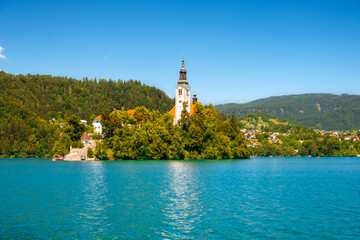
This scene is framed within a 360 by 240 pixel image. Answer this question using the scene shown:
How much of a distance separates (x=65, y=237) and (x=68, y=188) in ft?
66.1

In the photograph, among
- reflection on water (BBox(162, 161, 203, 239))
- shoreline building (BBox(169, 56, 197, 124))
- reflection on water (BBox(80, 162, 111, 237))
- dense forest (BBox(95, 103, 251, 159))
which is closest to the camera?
reflection on water (BBox(162, 161, 203, 239))

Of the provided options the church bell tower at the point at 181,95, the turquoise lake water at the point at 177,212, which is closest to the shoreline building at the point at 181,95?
the church bell tower at the point at 181,95

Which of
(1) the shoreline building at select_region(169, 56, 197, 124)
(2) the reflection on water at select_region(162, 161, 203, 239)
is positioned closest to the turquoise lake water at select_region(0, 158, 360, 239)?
(2) the reflection on water at select_region(162, 161, 203, 239)

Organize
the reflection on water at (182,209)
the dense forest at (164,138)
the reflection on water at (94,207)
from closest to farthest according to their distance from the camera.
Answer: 1. the reflection on water at (182,209)
2. the reflection on water at (94,207)
3. the dense forest at (164,138)

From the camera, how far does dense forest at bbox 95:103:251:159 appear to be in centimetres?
9831

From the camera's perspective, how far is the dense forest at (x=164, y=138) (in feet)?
323

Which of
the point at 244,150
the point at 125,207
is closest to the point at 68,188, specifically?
the point at 125,207

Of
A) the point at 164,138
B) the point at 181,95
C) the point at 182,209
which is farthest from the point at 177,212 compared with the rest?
the point at 181,95

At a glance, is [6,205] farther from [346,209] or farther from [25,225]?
[346,209]

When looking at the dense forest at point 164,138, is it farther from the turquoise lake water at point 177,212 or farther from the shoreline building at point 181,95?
the turquoise lake water at point 177,212

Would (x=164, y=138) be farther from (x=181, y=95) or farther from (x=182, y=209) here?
(x=182, y=209)

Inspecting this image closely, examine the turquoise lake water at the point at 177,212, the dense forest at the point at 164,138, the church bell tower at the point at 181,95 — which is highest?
the church bell tower at the point at 181,95

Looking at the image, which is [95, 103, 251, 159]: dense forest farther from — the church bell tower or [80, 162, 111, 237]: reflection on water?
[80, 162, 111, 237]: reflection on water

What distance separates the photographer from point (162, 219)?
23.7 meters
